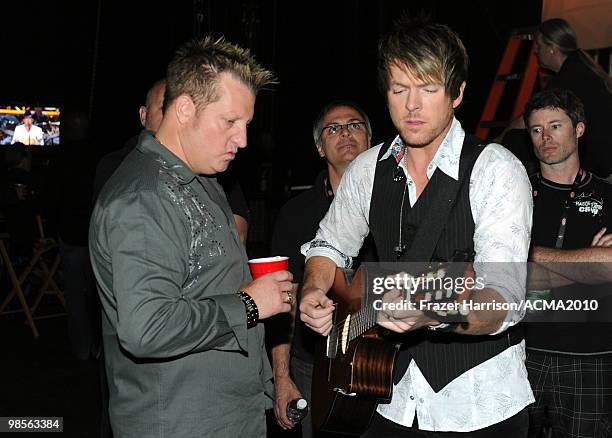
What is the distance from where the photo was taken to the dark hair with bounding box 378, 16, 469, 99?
2092mm

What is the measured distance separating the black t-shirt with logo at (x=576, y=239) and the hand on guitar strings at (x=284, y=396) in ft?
3.67

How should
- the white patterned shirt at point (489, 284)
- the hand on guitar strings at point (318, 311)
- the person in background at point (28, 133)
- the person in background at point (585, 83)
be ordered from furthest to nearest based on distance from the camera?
the person in background at point (28, 133) → the person in background at point (585, 83) → the hand on guitar strings at point (318, 311) → the white patterned shirt at point (489, 284)

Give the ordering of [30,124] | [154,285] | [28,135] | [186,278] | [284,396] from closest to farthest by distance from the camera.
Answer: [154,285]
[186,278]
[284,396]
[30,124]
[28,135]

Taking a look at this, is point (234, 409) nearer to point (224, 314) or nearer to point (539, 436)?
point (224, 314)

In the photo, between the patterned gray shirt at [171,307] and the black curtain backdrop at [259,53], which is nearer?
the patterned gray shirt at [171,307]

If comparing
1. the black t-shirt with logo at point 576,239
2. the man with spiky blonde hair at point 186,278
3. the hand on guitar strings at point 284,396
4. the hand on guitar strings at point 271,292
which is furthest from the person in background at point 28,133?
the hand on guitar strings at point 271,292

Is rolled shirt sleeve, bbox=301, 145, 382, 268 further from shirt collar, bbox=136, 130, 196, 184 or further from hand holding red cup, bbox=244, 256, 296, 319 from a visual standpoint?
shirt collar, bbox=136, 130, 196, 184

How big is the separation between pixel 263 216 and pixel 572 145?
19.5ft

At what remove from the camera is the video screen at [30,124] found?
10.8 metres

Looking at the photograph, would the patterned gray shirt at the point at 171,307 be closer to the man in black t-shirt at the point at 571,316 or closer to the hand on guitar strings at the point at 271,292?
the hand on guitar strings at the point at 271,292

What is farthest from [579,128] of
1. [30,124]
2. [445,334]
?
[30,124]

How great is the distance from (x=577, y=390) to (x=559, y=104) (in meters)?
1.37

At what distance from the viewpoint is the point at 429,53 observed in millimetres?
2088

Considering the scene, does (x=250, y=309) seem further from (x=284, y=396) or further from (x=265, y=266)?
(x=284, y=396)
